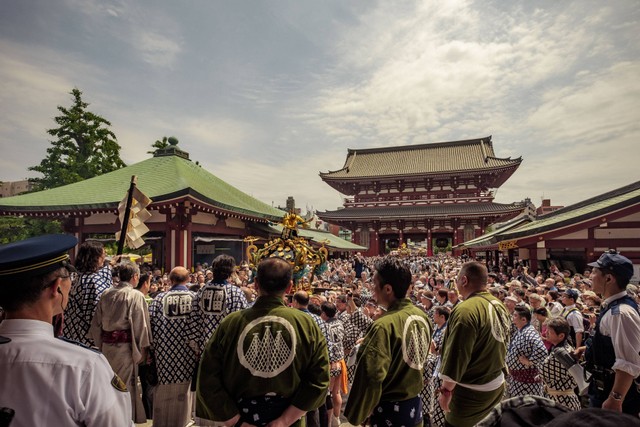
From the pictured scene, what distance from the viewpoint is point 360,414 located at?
2279mm

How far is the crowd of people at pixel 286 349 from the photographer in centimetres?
141

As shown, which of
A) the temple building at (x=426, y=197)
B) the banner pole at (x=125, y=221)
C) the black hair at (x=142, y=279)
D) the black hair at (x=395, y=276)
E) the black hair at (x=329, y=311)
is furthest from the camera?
the temple building at (x=426, y=197)

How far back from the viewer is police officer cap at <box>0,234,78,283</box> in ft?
4.48

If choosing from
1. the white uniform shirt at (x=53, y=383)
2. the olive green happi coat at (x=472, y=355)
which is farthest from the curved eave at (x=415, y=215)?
the white uniform shirt at (x=53, y=383)

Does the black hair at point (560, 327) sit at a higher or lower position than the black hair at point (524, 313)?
lower

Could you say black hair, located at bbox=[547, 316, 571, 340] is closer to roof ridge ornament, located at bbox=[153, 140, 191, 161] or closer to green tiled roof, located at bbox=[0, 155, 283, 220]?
green tiled roof, located at bbox=[0, 155, 283, 220]

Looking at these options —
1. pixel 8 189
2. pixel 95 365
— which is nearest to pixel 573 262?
pixel 95 365

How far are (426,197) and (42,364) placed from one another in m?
34.4

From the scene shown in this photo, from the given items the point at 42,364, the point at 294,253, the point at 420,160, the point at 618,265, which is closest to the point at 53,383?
the point at 42,364

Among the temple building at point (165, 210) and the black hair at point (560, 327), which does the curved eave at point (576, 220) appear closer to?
the temple building at point (165, 210)

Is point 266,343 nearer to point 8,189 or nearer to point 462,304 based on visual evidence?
point 462,304

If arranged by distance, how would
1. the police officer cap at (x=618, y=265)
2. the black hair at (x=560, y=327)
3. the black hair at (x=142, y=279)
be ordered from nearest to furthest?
the police officer cap at (x=618, y=265), the black hair at (x=560, y=327), the black hair at (x=142, y=279)

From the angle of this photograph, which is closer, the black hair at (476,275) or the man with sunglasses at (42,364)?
the man with sunglasses at (42,364)

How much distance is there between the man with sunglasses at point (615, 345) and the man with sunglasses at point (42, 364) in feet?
10.8
